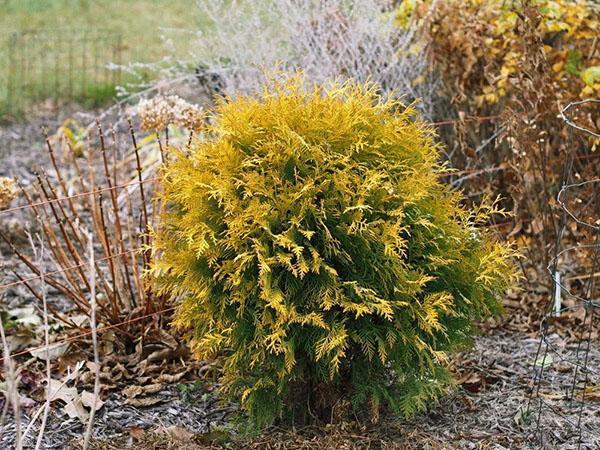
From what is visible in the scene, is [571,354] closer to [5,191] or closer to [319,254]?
[319,254]

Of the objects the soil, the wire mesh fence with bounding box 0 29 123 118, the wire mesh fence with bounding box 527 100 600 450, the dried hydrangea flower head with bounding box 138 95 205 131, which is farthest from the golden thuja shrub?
the wire mesh fence with bounding box 0 29 123 118

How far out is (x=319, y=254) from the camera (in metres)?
2.91

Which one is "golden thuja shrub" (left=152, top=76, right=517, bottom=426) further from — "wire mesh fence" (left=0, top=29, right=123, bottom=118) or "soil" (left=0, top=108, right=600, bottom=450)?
"wire mesh fence" (left=0, top=29, right=123, bottom=118)

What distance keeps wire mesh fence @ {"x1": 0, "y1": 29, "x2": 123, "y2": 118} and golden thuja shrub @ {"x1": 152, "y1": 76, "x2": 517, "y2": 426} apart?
20.0 ft

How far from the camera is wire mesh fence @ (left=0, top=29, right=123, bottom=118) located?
9.32m

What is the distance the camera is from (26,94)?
31.0 ft

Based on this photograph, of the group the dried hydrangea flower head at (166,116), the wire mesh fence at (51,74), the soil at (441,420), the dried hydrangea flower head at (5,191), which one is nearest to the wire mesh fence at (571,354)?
the soil at (441,420)

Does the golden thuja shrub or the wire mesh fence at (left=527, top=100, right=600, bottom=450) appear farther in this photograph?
the wire mesh fence at (left=527, top=100, right=600, bottom=450)

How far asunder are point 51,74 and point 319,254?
8.20 metres

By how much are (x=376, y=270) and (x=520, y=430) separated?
36.8 inches

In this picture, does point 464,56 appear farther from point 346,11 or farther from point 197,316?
point 197,316

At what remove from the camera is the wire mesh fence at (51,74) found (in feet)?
30.6

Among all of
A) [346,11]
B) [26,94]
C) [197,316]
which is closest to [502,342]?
[197,316]

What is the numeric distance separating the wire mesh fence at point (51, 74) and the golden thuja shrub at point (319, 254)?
609cm
